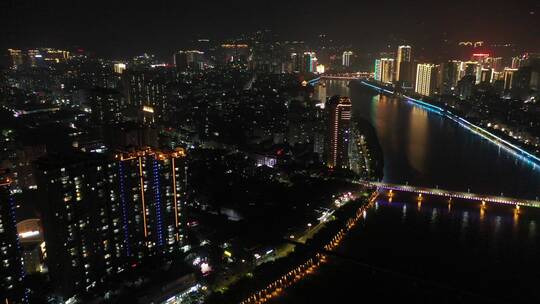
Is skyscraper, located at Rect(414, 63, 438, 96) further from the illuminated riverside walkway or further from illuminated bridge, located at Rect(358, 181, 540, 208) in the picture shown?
the illuminated riverside walkway

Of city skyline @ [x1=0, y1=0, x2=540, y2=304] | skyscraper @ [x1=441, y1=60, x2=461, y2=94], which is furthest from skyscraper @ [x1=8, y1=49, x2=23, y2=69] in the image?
skyscraper @ [x1=441, y1=60, x2=461, y2=94]

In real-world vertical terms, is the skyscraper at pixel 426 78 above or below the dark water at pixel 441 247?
above

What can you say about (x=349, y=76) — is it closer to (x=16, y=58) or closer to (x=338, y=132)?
(x=16, y=58)

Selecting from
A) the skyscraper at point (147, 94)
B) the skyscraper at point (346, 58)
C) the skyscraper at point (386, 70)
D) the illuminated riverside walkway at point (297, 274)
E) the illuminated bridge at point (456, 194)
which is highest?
the skyscraper at point (346, 58)

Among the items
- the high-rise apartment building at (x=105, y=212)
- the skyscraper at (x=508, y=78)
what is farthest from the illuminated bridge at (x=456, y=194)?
the skyscraper at (x=508, y=78)

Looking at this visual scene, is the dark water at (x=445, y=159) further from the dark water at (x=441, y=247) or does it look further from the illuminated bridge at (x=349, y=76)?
the illuminated bridge at (x=349, y=76)
